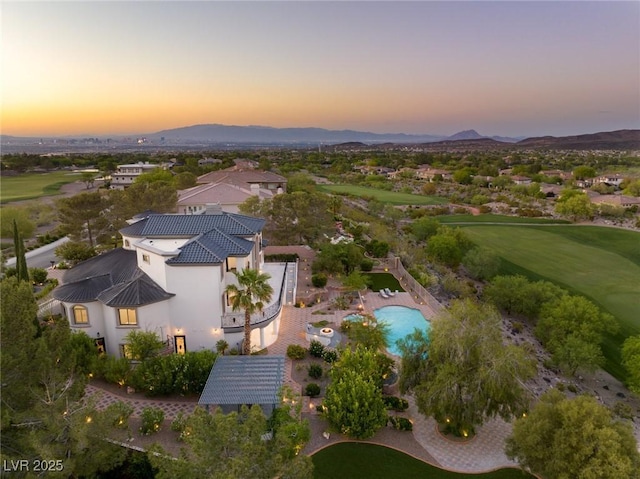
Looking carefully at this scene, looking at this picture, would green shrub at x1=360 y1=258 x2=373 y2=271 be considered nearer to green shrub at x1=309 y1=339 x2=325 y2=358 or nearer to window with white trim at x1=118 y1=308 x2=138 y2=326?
green shrub at x1=309 y1=339 x2=325 y2=358

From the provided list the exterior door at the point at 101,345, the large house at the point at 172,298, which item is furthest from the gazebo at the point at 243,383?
the exterior door at the point at 101,345

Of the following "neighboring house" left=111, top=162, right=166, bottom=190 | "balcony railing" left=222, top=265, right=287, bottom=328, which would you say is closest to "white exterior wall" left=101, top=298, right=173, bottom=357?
"balcony railing" left=222, top=265, right=287, bottom=328

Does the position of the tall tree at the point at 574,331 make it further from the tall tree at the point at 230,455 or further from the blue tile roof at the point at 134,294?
the blue tile roof at the point at 134,294

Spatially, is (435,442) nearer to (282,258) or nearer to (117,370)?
(117,370)

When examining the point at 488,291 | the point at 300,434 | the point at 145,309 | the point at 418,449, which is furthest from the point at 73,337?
the point at 488,291

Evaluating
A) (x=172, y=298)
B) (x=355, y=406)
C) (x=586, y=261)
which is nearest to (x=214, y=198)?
(x=172, y=298)

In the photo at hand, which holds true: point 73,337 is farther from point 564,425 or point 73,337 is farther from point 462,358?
point 564,425
